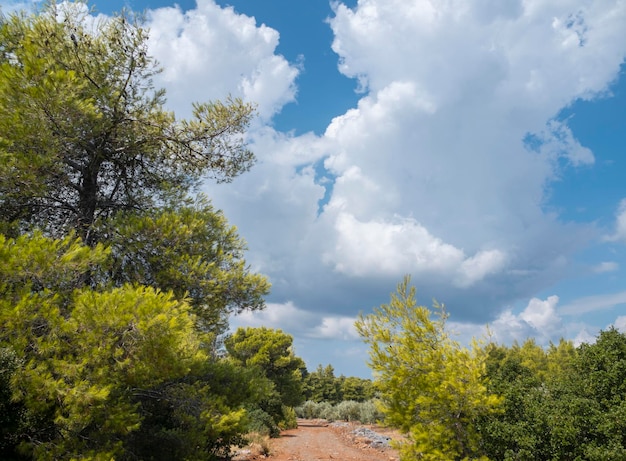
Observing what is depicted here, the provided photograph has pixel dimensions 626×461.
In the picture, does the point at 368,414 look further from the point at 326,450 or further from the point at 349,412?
the point at 326,450

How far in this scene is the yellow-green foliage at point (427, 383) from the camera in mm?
7762

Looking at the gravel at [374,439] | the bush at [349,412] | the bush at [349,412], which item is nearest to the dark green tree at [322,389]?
the bush at [349,412]

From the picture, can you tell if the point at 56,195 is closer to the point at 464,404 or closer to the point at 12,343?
the point at 12,343

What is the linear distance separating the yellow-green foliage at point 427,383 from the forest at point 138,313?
0.12ft

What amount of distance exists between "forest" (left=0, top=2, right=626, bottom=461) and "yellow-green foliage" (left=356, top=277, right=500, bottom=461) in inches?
1.4

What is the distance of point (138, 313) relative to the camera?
6086 millimetres

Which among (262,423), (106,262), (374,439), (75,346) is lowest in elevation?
(374,439)

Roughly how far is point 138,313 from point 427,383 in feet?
18.4

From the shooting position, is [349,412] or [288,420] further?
[349,412]

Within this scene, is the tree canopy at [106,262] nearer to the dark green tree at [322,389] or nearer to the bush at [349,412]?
the bush at [349,412]

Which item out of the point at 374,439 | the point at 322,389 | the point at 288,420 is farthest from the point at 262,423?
the point at 322,389

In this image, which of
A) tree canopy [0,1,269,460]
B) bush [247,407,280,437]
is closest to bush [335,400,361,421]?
bush [247,407,280,437]

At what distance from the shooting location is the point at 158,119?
32.0ft

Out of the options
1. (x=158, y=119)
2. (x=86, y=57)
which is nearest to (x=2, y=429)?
(x=158, y=119)
